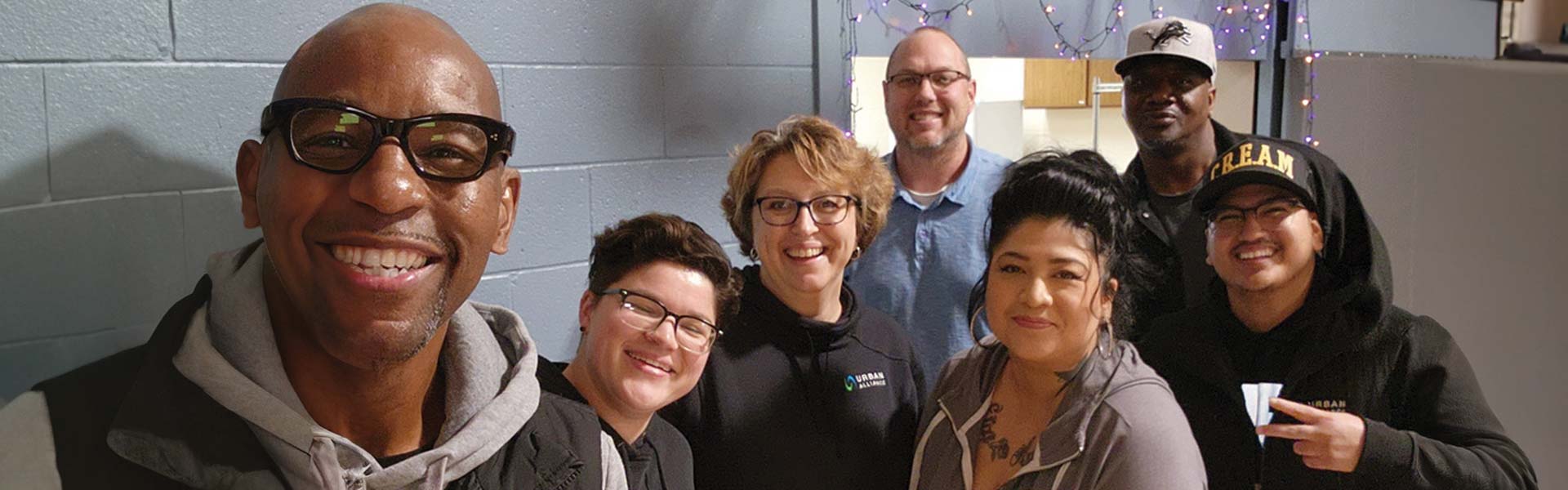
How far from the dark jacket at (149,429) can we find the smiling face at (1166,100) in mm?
2255

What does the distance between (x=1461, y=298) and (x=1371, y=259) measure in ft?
9.83

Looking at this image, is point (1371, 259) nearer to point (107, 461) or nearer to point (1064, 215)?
point (1064, 215)

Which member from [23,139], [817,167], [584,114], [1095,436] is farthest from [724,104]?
[23,139]

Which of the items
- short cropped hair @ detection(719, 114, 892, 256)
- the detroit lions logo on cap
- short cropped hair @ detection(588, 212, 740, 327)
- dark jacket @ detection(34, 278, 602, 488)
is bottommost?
dark jacket @ detection(34, 278, 602, 488)

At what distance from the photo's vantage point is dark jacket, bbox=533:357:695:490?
1583 millimetres

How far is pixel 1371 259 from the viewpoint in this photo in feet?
6.61

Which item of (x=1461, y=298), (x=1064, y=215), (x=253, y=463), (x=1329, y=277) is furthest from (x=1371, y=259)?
(x=1461, y=298)

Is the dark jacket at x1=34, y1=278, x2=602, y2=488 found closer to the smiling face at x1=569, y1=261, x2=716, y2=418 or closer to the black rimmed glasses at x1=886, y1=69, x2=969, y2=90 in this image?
the smiling face at x1=569, y1=261, x2=716, y2=418

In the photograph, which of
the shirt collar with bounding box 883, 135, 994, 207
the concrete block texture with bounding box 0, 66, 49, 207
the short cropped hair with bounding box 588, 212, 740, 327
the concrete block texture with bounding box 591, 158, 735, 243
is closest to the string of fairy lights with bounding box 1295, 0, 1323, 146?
the shirt collar with bounding box 883, 135, 994, 207

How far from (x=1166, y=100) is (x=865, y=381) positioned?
1.29 m

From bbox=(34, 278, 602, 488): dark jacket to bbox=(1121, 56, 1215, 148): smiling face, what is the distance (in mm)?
2255

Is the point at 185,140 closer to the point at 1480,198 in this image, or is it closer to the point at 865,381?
the point at 865,381

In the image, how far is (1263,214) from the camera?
2.03 metres

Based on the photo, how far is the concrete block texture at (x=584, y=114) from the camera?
227 cm
